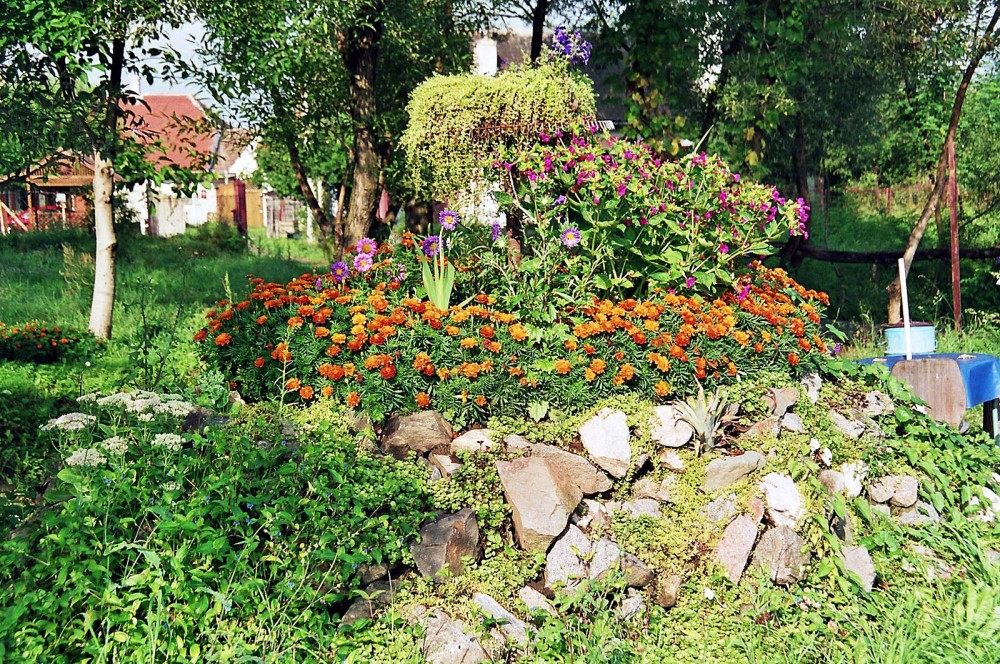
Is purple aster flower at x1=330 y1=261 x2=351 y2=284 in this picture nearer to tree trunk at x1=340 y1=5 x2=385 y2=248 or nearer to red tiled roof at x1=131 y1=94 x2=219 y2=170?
red tiled roof at x1=131 y1=94 x2=219 y2=170

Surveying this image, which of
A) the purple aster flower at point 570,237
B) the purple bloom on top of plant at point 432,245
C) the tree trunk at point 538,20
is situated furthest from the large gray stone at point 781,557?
the tree trunk at point 538,20

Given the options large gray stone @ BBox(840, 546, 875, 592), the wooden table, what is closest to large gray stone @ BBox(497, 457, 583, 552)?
large gray stone @ BBox(840, 546, 875, 592)

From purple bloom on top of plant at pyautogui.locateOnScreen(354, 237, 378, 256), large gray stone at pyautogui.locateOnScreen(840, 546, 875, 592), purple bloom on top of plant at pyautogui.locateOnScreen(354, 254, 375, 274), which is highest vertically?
purple bloom on top of plant at pyautogui.locateOnScreen(354, 237, 378, 256)

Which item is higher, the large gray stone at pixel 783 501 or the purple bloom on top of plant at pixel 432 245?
the purple bloom on top of plant at pixel 432 245

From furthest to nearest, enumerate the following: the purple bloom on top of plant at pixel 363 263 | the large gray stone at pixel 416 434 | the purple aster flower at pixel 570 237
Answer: the purple bloom on top of plant at pixel 363 263 → the purple aster flower at pixel 570 237 → the large gray stone at pixel 416 434

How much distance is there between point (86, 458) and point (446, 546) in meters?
1.52

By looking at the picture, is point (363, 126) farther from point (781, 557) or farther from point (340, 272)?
point (781, 557)

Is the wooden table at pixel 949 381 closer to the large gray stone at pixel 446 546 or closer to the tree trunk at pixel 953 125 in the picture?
the tree trunk at pixel 953 125

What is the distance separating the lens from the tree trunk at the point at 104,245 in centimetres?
686

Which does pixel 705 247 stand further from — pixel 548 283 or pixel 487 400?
pixel 487 400

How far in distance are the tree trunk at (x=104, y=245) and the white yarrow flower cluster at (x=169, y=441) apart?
3479 millimetres

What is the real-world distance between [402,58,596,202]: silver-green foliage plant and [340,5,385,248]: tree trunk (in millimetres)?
2823

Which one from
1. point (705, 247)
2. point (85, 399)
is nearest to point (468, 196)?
point (705, 247)

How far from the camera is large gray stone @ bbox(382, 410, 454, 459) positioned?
447 cm
